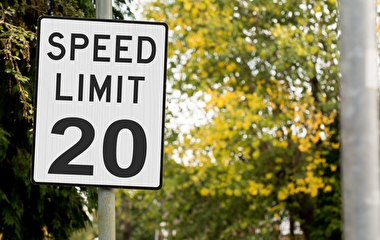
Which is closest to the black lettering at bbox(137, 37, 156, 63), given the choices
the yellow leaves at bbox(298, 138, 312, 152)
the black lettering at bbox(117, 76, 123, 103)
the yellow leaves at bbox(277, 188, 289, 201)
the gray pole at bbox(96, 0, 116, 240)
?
the black lettering at bbox(117, 76, 123, 103)

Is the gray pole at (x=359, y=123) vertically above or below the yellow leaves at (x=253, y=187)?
above

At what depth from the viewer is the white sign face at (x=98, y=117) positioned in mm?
3193

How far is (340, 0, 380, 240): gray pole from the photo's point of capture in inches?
90.7

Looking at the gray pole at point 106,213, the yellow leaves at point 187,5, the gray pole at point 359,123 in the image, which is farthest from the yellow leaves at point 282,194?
the gray pole at point 359,123

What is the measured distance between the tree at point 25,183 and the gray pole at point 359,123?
16.8 feet

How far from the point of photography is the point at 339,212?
16578 millimetres

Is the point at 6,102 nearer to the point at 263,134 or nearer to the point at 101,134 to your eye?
the point at 101,134

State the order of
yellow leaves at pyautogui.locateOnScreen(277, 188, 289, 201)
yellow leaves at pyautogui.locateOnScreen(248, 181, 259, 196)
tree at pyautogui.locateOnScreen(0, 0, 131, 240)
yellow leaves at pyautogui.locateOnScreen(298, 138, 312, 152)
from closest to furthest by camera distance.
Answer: tree at pyautogui.locateOnScreen(0, 0, 131, 240) < yellow leaves at pyautogui.locateOnScreen(298, 138, 312, 152) < yellow leaves at pyautogui.locateOnScreen(248, 181, 259, 196) < yellow leaves at pyautogui.locateOnScreen(277, 188, 289, 201)

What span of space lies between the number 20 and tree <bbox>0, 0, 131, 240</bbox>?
411 centimetres

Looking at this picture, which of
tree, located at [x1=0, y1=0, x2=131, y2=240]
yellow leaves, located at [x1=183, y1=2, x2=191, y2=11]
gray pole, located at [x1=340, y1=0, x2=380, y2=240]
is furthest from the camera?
yellow leaves, located at [x1=183, y1=2, x2=191, y2=11]

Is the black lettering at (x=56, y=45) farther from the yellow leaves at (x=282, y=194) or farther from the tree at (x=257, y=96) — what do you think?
the yellow leaves at (x=282, y=194)

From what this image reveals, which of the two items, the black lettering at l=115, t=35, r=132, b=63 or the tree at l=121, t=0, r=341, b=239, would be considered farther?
the tree at l=121, t=0, r=341, b=239

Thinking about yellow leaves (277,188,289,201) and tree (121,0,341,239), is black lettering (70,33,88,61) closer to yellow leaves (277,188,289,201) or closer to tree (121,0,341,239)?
tree (121,0,341,239)

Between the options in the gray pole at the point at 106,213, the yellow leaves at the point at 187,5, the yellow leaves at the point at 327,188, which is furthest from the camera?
the yellow leaves at the point at 327,188
